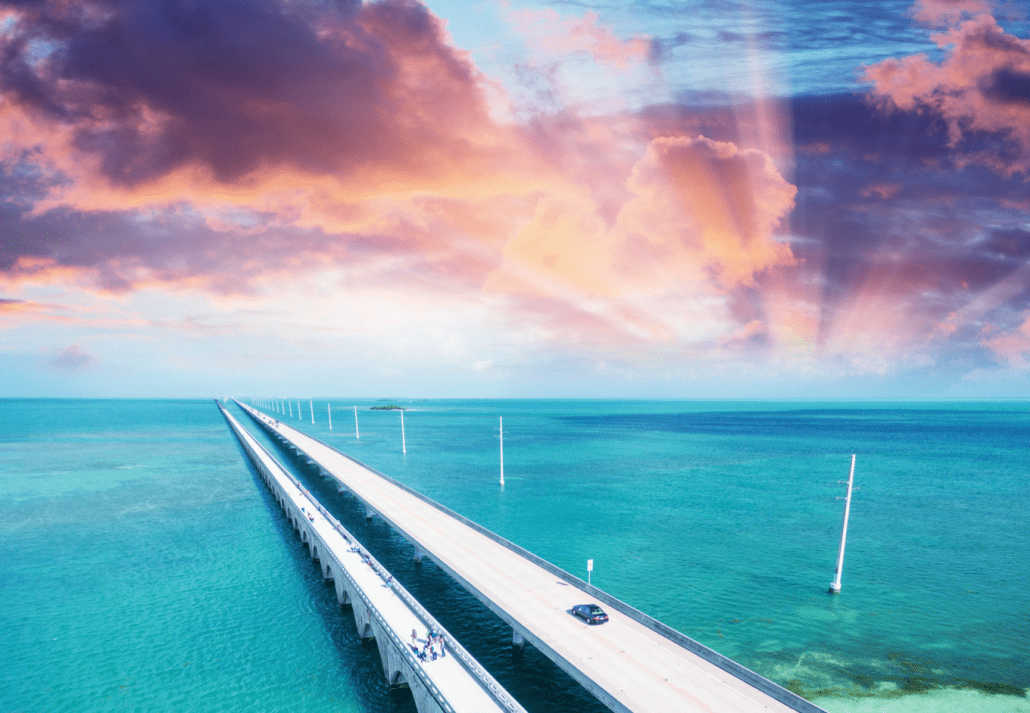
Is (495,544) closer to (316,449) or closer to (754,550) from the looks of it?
(754,550)

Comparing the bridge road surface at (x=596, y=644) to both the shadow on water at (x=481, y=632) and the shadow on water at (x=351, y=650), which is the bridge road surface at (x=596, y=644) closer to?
the shadow on water at (x=481, y=632)

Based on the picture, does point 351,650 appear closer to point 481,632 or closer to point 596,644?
point 481,632

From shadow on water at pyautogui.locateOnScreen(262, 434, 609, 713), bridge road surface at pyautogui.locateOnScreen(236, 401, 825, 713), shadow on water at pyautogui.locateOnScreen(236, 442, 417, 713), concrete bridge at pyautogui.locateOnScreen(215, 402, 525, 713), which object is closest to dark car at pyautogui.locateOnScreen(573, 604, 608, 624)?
bridge road surface at pyautogui.locateOnScreen(236, 401, 825, 713)

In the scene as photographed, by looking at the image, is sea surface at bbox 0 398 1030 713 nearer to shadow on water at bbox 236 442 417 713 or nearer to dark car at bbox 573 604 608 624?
shadow on water at bbox 236 442 417 713

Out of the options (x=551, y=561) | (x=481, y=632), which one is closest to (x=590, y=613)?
(x=481, y=632)

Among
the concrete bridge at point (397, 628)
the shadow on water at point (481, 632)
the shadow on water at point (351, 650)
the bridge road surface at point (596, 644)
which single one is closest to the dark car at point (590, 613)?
the bridge road surface at point (596, 644)
